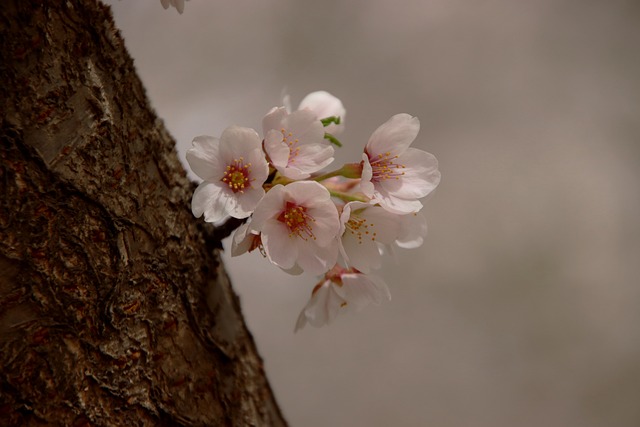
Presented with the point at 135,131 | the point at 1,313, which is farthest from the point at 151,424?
the point at 135,131

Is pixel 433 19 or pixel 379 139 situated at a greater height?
pixel 433 19

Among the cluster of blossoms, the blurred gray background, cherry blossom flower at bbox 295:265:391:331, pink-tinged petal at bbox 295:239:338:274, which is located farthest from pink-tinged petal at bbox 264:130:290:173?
the blurred gray background

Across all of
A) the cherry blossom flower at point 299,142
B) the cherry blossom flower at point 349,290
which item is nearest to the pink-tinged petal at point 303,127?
the cherry blossom flower at point 299,142

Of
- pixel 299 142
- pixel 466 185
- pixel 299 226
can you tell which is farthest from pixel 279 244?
pixel 466 185

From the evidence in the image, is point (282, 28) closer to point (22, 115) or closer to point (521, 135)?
point (521, 135)

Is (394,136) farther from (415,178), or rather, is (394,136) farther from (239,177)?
(239,177)

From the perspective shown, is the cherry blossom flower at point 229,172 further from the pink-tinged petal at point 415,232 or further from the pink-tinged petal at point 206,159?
the pink-tinged petal at point 415,232

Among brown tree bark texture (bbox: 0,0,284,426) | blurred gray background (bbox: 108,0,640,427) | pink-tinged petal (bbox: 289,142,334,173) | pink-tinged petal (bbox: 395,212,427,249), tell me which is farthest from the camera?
blurred gray background (bbox: 108,0,640,427)

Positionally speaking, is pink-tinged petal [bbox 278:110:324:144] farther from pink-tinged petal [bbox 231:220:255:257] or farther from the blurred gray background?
the blurred gray background
